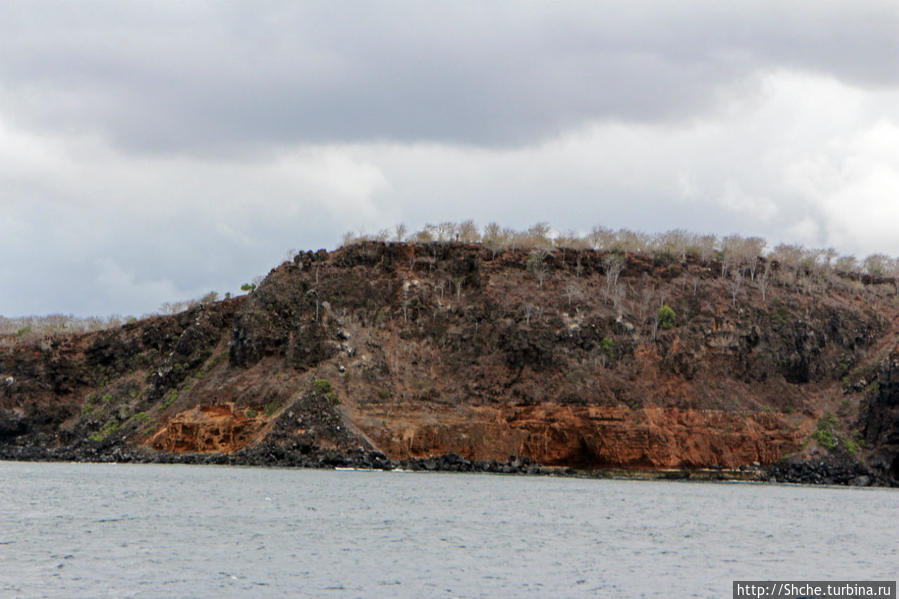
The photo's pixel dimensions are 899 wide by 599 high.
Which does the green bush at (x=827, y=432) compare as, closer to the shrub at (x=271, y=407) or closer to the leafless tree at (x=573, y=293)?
the leafless tree at (x=573, y=293)

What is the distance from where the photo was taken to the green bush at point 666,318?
125m

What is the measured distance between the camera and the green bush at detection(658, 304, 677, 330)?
125312 mm

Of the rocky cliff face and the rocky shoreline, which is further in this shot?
the rocky cliff face

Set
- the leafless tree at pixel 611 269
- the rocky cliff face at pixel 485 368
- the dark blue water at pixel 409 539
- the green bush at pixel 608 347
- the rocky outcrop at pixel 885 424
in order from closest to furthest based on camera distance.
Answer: the dark blue water at pixel 409 539
the rocky outcrop at pixel 885 424
the rocky cliff face at pixel 485 368
the green bush at pixel 608 347
the leafless tree at pixel 611 269

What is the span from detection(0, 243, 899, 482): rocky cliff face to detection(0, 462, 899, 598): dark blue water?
969 inches

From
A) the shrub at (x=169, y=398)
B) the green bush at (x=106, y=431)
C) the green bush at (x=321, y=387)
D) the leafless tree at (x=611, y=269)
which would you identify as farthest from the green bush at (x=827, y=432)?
the green bush at (x=106, y=431)

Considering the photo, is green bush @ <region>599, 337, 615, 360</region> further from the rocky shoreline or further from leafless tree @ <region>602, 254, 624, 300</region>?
the rocky shoreline

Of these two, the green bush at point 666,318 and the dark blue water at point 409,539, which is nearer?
the dark blue water at point 409,539

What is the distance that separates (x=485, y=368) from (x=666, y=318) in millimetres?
24457

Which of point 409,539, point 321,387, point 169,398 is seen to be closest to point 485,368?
point 321,387

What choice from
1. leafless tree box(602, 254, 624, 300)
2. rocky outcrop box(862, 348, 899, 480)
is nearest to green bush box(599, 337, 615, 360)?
leafless tree box(602, 254, 624, 300)

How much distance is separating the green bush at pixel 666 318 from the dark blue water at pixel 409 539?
41846mm

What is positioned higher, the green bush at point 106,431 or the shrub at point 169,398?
the shrub at point 169,398

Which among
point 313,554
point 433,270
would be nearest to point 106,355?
point 433,270
